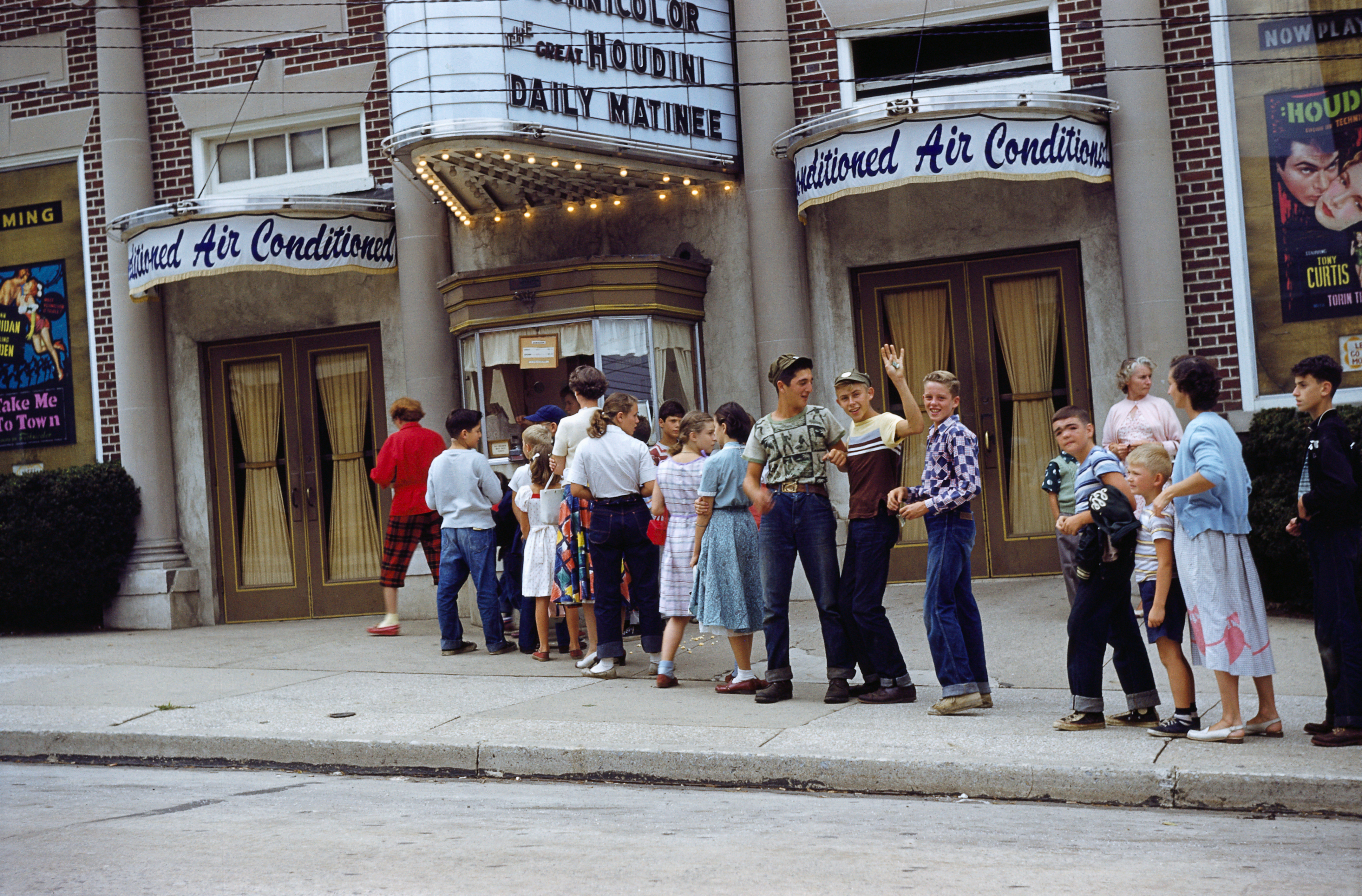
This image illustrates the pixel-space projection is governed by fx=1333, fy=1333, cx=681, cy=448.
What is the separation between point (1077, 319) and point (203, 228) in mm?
8065

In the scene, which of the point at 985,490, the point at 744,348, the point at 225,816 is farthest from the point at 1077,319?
the point at 225,816

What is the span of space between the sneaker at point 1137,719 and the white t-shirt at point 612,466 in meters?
3.25

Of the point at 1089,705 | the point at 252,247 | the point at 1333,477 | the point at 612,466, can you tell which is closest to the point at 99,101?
the point at 252,247

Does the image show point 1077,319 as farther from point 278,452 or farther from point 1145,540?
point 278,452

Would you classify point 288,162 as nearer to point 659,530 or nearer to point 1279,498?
point 659,530

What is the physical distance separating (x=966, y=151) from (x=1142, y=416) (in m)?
2.64

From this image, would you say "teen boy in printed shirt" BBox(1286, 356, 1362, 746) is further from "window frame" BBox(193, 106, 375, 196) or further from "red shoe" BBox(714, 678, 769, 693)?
"window frame" BBox(193, 106, 375, 196)

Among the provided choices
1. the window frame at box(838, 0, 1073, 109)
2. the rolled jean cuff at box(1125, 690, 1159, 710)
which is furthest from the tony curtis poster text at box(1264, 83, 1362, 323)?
the rolled jean cuff at box(1125, 690, 1159, 710)

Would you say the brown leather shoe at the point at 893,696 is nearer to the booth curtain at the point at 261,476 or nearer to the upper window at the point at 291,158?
the booth curtain at the point at 261,476

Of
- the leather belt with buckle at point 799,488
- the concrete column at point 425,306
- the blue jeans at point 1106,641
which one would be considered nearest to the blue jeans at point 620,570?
the leather belt with buckle at point 799,488

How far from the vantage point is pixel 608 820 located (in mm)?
5695

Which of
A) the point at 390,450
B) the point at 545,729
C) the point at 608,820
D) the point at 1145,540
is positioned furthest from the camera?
the point at 390,450

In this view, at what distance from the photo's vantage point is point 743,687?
8383mm

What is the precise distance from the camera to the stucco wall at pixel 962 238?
1159 centimetres
